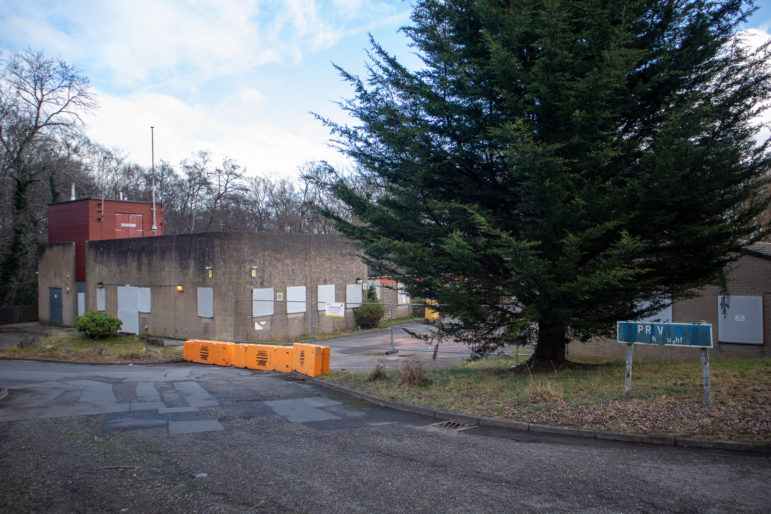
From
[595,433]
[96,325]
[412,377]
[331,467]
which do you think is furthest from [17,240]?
[595,433]

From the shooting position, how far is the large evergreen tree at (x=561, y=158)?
9812 mm

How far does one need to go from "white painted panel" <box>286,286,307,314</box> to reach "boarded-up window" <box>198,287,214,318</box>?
3761mm

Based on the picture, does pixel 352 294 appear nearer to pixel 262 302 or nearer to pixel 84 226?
pixel 262 302

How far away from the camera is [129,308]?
30.7 metres

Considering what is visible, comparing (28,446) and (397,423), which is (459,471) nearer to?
(397,423)

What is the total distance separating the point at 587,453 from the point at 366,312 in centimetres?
2474

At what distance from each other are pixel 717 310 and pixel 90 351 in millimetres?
23319

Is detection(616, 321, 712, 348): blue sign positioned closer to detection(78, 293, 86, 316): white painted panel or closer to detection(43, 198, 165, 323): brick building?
detection(43, 198, 165, 323): brick building

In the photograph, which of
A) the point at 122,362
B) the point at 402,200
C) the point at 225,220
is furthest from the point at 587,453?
the point at 225,220

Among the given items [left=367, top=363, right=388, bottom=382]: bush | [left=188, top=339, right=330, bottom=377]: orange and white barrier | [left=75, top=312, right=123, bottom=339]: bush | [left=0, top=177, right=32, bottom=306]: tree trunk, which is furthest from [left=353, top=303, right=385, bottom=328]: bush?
[left=0, top=177, right=32, bottom=306]: tree trunk

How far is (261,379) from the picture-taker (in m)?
14.8

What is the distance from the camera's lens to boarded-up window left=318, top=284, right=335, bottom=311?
29.5 metres

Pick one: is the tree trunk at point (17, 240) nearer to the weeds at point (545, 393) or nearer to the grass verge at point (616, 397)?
the grass verge at point (616, 397)

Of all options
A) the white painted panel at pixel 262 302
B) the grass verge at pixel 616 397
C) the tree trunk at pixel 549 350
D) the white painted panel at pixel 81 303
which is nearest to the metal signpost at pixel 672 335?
the grass verge at pixel 616 397
